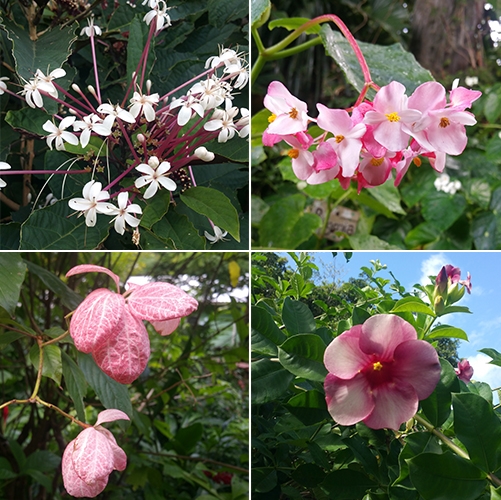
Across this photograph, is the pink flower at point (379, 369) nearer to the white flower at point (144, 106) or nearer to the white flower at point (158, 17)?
the white flower at point (144, 106)

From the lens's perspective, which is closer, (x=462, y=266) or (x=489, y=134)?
(x=462, y=266)

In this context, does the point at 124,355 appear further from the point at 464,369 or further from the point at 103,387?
the point at 464,369

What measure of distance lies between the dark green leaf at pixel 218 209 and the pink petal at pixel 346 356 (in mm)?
125

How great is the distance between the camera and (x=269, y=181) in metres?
1.38

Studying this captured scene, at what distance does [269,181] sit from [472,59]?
1038mm

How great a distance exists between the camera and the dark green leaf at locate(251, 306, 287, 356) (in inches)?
14.3

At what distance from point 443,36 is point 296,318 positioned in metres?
1.83

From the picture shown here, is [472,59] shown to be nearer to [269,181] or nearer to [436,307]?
[269,181]

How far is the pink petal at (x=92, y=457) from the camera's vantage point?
12.6 inches

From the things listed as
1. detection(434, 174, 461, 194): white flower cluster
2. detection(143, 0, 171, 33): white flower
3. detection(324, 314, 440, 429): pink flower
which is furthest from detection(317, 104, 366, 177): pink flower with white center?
detection(434, 174, 461, 194): white flower cluster

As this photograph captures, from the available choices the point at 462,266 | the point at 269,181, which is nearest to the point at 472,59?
the point at 269,181

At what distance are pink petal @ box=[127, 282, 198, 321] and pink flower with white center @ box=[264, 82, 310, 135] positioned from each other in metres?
0.12

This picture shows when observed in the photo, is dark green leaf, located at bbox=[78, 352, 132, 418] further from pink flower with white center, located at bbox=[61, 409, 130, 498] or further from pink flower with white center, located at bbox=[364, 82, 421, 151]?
pink flower with white center, located at bbox=[364, 82, 421, 151]

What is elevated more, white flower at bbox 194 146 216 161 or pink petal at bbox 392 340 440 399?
white flower at bbox 194 146 216 161
